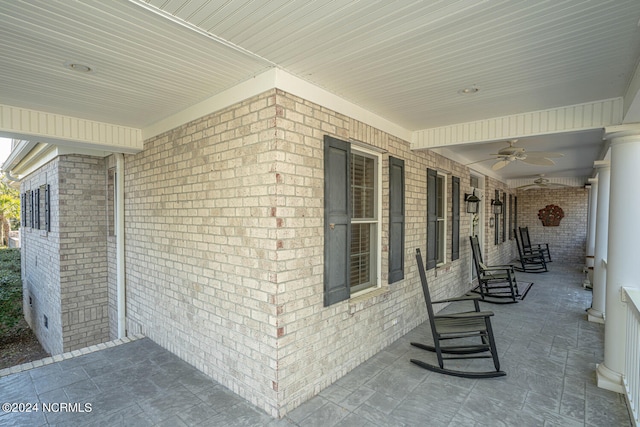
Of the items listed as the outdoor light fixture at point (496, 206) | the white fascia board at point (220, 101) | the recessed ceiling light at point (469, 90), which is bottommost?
the outdoor light fixture at point (496, 206)

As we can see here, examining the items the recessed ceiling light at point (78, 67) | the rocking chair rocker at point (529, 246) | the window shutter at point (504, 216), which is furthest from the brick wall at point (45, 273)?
the rocking chair rocker at point (529, 246)

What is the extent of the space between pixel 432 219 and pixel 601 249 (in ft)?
9.44

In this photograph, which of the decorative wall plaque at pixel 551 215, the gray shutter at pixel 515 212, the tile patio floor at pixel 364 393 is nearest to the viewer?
the tile patio floor at pixel 364 393

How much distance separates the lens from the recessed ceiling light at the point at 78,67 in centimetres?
228

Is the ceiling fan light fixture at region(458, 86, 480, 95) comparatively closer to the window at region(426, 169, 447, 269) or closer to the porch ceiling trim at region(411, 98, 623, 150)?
the porch ceiling trim at region(411, 98, 623, 150)

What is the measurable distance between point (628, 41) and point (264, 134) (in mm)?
2524

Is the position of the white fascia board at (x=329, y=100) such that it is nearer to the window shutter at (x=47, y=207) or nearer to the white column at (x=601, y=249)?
the white column at (x=601, y=249)

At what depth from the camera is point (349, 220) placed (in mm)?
3012

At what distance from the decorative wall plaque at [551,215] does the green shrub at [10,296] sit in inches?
630

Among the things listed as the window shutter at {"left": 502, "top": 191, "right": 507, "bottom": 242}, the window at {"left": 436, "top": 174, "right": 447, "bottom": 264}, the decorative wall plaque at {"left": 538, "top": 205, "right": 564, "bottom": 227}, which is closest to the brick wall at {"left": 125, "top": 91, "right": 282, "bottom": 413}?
the window at {"left": 436, "top": 174, "right": 447, "bottom": 264}

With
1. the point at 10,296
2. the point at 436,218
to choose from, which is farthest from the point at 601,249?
the point at 10,296

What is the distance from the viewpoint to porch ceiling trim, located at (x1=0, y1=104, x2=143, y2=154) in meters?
3.08

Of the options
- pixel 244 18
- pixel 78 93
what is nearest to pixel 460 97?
pixel 244 18

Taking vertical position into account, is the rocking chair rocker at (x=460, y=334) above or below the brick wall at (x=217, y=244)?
below
